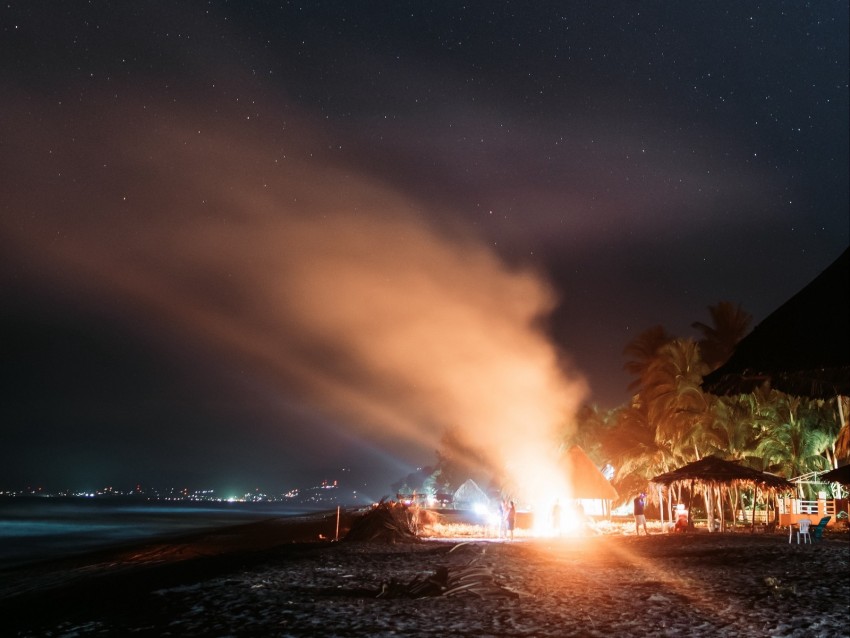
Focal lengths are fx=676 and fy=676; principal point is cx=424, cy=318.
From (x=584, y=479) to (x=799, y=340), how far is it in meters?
32.3

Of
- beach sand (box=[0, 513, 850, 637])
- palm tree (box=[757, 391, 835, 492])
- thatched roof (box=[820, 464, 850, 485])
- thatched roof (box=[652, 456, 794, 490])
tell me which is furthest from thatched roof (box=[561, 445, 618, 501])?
beach sand (box=[0, 513, 850, 637])

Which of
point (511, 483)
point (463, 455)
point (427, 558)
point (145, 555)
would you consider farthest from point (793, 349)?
point (463, 455)

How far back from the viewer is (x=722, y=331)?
48000mm

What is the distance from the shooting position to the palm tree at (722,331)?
47.4 meters

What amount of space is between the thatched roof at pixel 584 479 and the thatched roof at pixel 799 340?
30852 millimetres

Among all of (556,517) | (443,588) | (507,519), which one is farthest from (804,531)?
(443,588)

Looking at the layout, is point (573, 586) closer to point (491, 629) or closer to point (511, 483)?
point (491, 629)

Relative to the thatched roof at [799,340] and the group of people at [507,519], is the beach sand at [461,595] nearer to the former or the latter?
the thatched roof at [799,340]

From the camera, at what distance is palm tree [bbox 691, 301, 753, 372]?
47.4 metres

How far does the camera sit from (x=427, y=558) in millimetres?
17078

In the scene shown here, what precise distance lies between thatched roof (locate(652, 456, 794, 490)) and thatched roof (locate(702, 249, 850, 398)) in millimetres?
25828

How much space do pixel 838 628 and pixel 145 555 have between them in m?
24.5

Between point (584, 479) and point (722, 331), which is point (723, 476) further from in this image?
point (722, 331)

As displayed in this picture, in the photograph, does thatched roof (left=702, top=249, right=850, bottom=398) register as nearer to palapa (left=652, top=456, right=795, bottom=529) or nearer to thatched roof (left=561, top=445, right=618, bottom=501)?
palapa (left=652, top=456, right=795, bottom=529)
